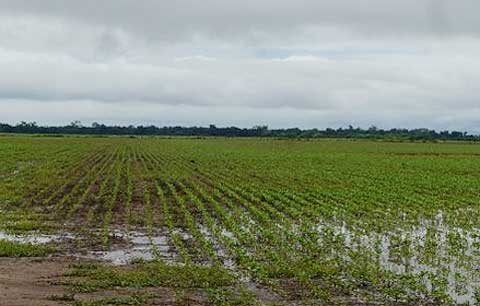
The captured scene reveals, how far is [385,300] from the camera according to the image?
9.73m

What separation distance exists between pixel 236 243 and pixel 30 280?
→ 16.4 feet

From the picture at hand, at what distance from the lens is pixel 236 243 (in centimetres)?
1448

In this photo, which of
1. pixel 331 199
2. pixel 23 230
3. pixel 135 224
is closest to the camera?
pixel 23 230

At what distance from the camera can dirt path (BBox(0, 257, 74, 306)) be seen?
9.38 metres

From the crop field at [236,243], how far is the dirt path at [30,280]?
1.1 inches

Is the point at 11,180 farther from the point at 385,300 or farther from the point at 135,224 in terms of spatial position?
the point at 385,300

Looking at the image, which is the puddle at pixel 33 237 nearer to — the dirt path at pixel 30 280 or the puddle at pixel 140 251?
the puddle at pixel 140 251

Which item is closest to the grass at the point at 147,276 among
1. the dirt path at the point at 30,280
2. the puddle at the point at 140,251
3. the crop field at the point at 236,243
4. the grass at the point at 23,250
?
the crop field at the point at 236,243

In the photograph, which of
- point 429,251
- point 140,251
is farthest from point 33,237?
point 429,251

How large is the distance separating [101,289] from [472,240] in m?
9.01

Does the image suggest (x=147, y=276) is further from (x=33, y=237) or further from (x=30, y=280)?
(x=33, y=237)

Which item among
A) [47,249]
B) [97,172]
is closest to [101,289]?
[47,249]

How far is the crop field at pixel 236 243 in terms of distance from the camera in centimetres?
1012

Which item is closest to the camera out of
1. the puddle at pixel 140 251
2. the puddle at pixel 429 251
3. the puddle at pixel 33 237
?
the puddle at pixel 429 251
